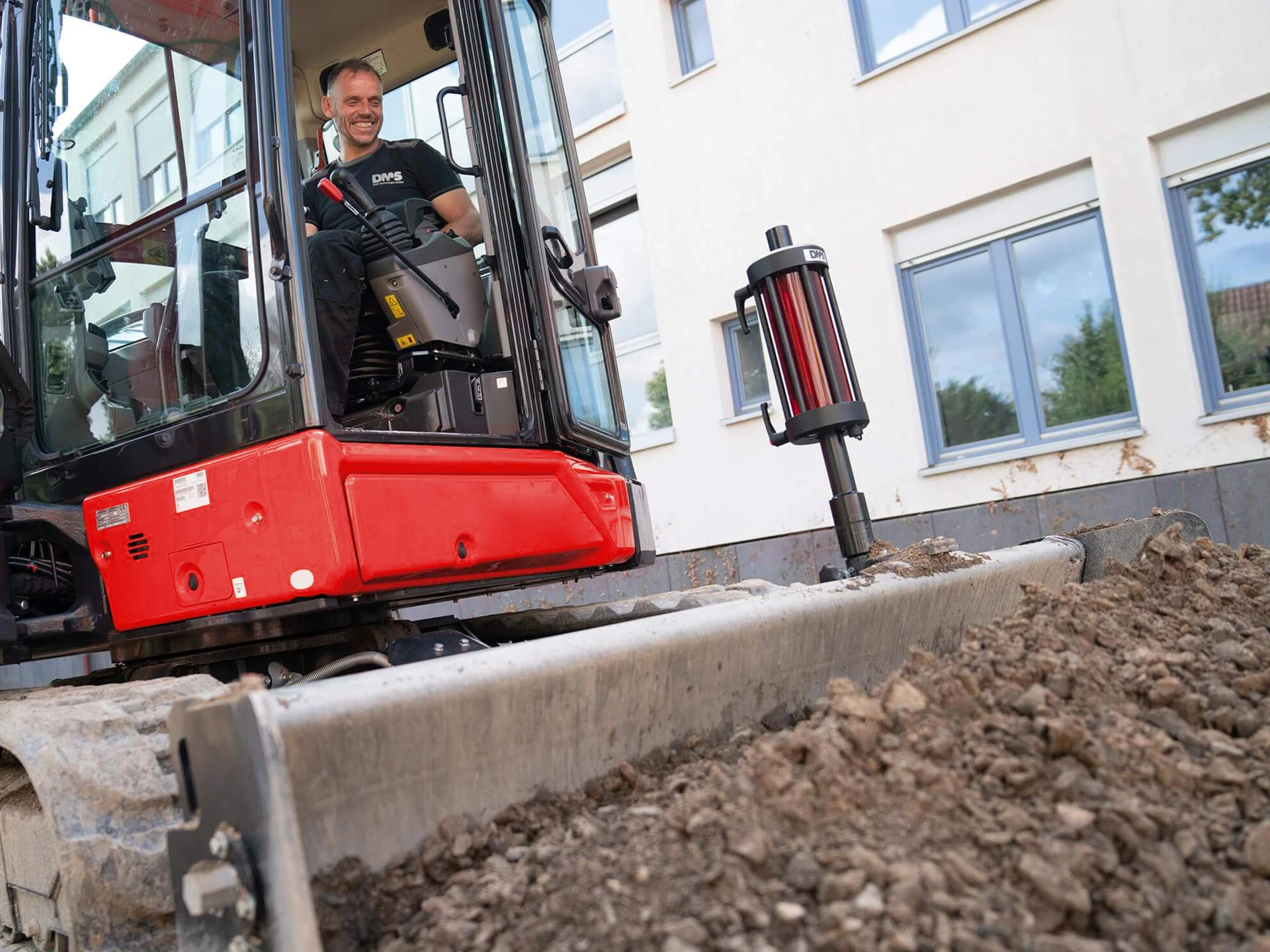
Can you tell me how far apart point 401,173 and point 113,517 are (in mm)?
1351

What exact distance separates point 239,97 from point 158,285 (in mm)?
524

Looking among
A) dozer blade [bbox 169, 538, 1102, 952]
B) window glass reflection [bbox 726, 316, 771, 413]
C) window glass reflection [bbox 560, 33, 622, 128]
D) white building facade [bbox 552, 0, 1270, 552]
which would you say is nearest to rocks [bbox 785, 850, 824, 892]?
dozer blade [bbox 169, 538, 1102, 952]

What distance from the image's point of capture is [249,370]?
8.86 feet

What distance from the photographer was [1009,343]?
7578mm

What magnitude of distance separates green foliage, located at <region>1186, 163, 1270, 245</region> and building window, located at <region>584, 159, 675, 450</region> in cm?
437

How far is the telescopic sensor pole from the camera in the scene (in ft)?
11.4

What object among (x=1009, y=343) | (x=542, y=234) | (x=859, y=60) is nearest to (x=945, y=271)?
(x=1009, y=343)

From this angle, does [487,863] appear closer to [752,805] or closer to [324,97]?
[752,805]

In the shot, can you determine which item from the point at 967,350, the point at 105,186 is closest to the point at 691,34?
the point at 967,350

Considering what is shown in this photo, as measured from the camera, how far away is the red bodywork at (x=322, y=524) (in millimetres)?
2479

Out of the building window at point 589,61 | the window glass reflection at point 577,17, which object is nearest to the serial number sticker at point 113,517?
the building window at point 589,61

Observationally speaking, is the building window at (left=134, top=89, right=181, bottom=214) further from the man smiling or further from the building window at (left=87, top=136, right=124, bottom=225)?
the man smiling

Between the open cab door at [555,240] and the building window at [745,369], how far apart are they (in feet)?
16.7

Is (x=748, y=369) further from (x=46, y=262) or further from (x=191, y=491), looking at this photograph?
(x=191, y=491)
